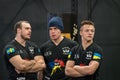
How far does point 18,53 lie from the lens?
4.14m

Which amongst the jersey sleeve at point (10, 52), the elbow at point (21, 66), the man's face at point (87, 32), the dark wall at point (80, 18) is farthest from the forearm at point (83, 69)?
the dark wall at point (80, 18)

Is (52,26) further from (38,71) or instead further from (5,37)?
(5,37)

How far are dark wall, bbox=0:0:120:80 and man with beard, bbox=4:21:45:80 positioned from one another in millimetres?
2257

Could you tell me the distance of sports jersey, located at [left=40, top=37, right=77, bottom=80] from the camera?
14.1ft

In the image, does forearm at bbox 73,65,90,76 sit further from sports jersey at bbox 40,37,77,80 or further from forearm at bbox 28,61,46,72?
forearm at bbox 28,61,46,72

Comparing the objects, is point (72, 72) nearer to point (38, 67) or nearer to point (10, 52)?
point (38, 67)

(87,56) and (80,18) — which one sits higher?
(80,18)

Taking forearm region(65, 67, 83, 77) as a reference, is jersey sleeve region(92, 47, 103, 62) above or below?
above

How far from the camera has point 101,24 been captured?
6723 millimetres

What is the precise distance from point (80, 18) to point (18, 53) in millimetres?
2794

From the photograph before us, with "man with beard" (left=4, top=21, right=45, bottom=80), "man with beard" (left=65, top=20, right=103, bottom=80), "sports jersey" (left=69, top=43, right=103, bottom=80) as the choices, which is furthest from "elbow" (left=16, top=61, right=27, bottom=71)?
"sports jersey" (left=69, top=43, right=103, bottom=80)

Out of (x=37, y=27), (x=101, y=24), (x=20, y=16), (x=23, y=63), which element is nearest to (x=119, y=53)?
(x=101, y=24)

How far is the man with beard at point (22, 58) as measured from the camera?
161 inches

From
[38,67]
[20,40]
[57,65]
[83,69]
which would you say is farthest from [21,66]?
[83,69]
